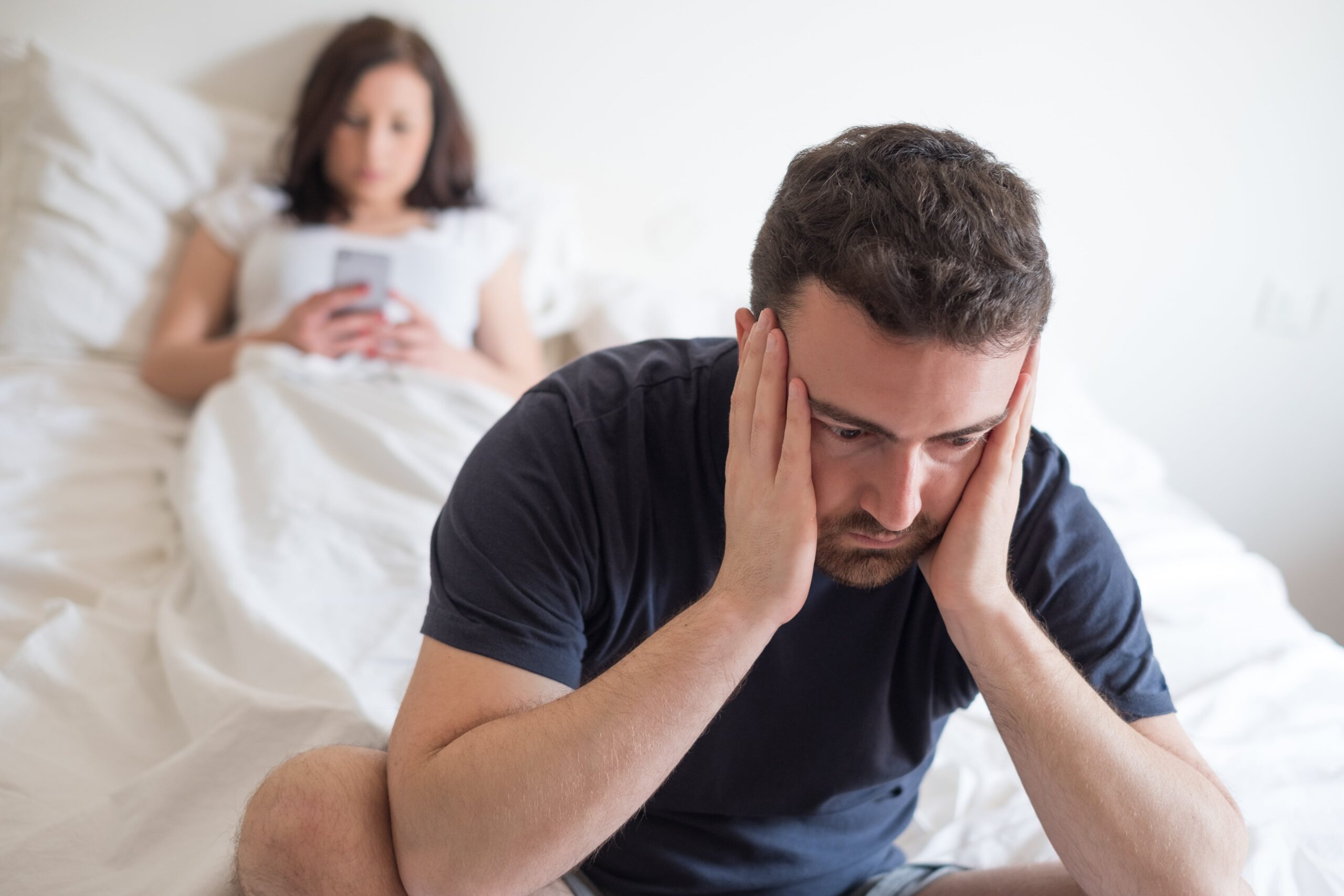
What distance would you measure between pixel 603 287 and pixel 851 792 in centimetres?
118

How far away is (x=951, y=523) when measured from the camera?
84cm

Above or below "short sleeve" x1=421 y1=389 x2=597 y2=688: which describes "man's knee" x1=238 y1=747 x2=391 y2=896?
below

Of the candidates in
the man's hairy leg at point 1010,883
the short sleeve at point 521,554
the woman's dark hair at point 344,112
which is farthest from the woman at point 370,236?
the man's hairy leg at point 1010,883

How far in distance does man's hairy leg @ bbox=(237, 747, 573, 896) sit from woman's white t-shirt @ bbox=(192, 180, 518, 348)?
1.05 meters

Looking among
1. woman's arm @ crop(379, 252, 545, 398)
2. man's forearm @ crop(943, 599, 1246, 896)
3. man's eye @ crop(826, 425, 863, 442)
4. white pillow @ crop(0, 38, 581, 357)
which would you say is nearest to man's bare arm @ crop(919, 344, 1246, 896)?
man's forearm @ crop(943, 599, 1246, 896)

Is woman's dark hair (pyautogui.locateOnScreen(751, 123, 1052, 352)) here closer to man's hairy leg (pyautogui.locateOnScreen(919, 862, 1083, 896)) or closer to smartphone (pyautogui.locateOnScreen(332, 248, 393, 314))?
man's hairy leg (pyautogui.locateOnScreen(919, 862, 1083, 896))

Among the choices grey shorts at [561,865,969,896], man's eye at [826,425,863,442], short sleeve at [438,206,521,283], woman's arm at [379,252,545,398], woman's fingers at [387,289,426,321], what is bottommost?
grey shorts at [561,865,969,896]

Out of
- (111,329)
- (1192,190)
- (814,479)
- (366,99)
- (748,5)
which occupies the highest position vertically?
(748,5)

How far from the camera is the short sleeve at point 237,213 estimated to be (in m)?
1.77

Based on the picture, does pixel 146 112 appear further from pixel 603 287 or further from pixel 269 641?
pixel 269 641

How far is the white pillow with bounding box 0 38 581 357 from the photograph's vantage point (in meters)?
1.68

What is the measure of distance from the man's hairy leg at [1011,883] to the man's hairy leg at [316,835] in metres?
0.49

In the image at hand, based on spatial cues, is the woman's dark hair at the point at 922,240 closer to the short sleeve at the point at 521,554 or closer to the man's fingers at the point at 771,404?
the man's fingers at the point at 771,404

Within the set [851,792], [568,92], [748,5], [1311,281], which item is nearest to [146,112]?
[568,92]
